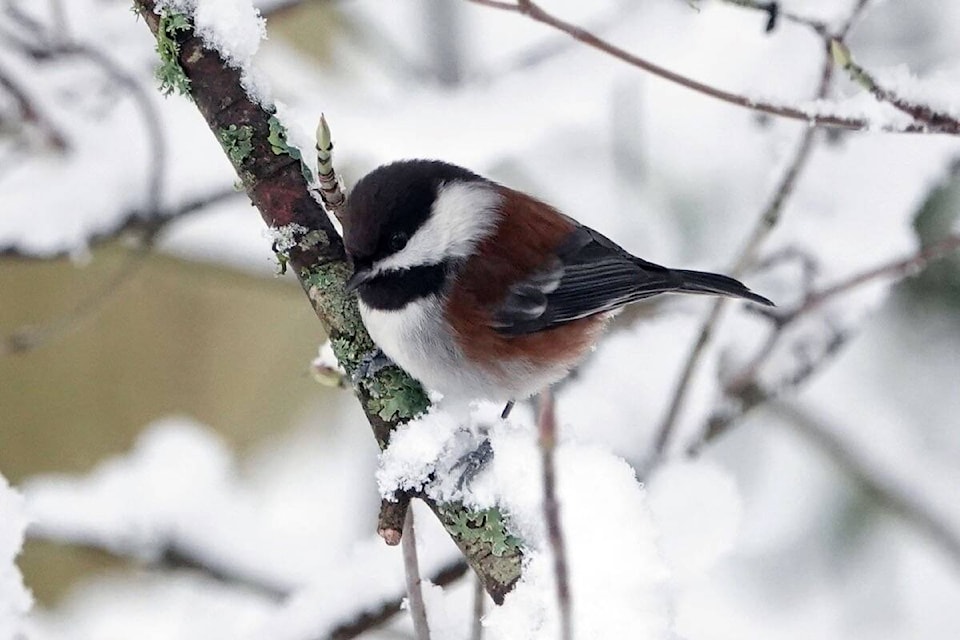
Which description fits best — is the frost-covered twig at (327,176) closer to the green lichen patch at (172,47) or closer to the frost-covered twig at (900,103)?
the green lichen patch at (172,47)

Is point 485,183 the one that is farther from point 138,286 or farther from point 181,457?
point 138,286

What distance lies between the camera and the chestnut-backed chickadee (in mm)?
1954

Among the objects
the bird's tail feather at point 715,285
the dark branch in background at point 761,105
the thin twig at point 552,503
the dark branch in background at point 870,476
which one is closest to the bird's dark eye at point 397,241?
the dark branch in background at point 761,105

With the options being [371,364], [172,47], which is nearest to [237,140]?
[172,47]

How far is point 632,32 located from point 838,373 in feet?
6.11

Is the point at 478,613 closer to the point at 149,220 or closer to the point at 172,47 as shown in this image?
the point at 172,47

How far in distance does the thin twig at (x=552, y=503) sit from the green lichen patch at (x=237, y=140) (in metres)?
0.94

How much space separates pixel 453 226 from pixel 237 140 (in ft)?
2.13

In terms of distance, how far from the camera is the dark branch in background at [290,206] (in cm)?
158

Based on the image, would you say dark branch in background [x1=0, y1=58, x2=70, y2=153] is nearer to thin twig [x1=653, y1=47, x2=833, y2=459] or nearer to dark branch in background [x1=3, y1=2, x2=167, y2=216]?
dark branch in background [x1=3, y1=2, x2=167, y2=216]

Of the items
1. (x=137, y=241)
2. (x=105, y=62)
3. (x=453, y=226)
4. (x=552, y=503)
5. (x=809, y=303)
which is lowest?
(x=552, y=503)

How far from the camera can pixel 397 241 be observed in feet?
6.58

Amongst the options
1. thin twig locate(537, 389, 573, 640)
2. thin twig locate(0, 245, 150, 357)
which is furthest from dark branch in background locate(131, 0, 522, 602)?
thin twig locate(0, 245, 150, 357)

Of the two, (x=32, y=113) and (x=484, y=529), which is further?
(x=32, y=113)
